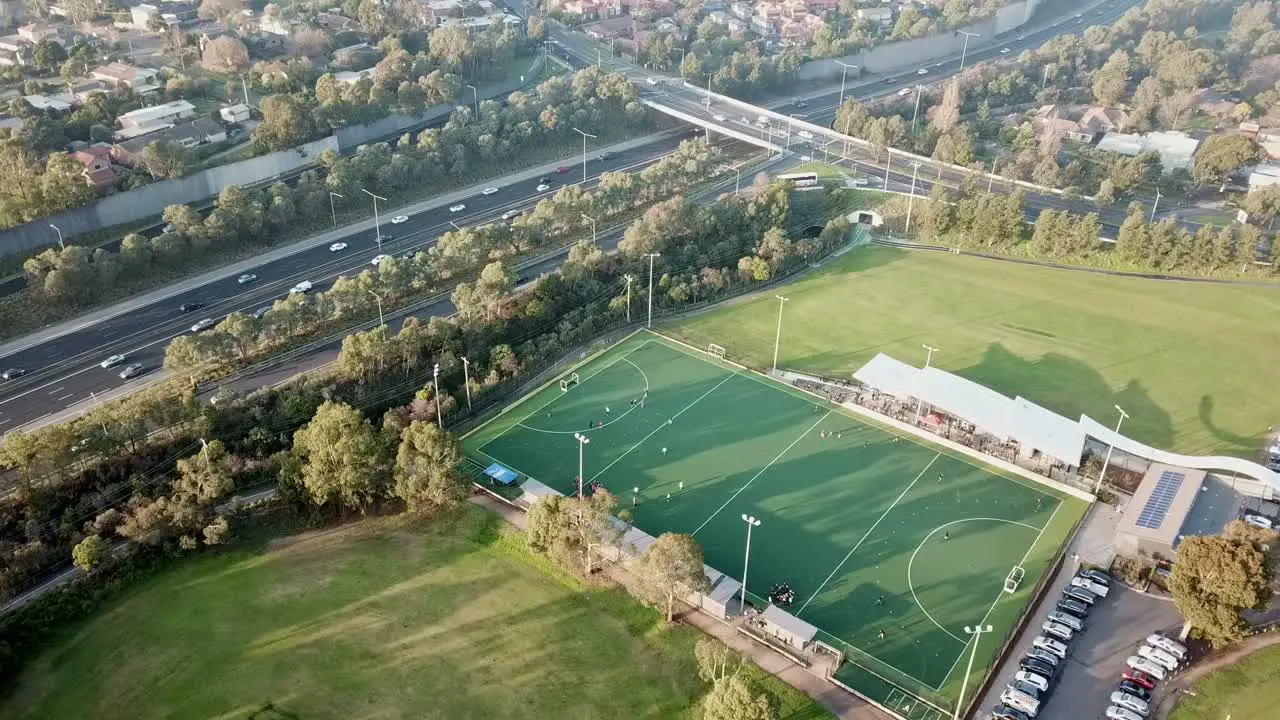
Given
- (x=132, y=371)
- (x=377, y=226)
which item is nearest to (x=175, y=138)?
(x=377, y=226)

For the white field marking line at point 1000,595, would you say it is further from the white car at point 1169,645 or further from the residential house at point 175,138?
the residential house at point 175,138

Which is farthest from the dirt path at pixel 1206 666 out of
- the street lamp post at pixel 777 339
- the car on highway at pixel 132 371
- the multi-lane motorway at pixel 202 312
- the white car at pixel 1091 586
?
the car on highway at pixel 132 371

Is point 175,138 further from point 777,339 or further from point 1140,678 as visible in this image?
point 1140,678

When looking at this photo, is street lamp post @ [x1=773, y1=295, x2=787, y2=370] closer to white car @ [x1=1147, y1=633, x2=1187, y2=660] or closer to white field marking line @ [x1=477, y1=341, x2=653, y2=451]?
white field marking line @ [x1=477, y1=341, x2=653, y2=451]

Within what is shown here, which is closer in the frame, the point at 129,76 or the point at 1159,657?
the point at 1159,657

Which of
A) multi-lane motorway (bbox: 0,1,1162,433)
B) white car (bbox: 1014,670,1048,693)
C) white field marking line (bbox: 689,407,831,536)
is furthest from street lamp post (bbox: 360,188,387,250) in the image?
white car (bbox: 1014,670,1048,693)

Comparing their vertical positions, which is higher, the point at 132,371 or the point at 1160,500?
the point at 1160,500
